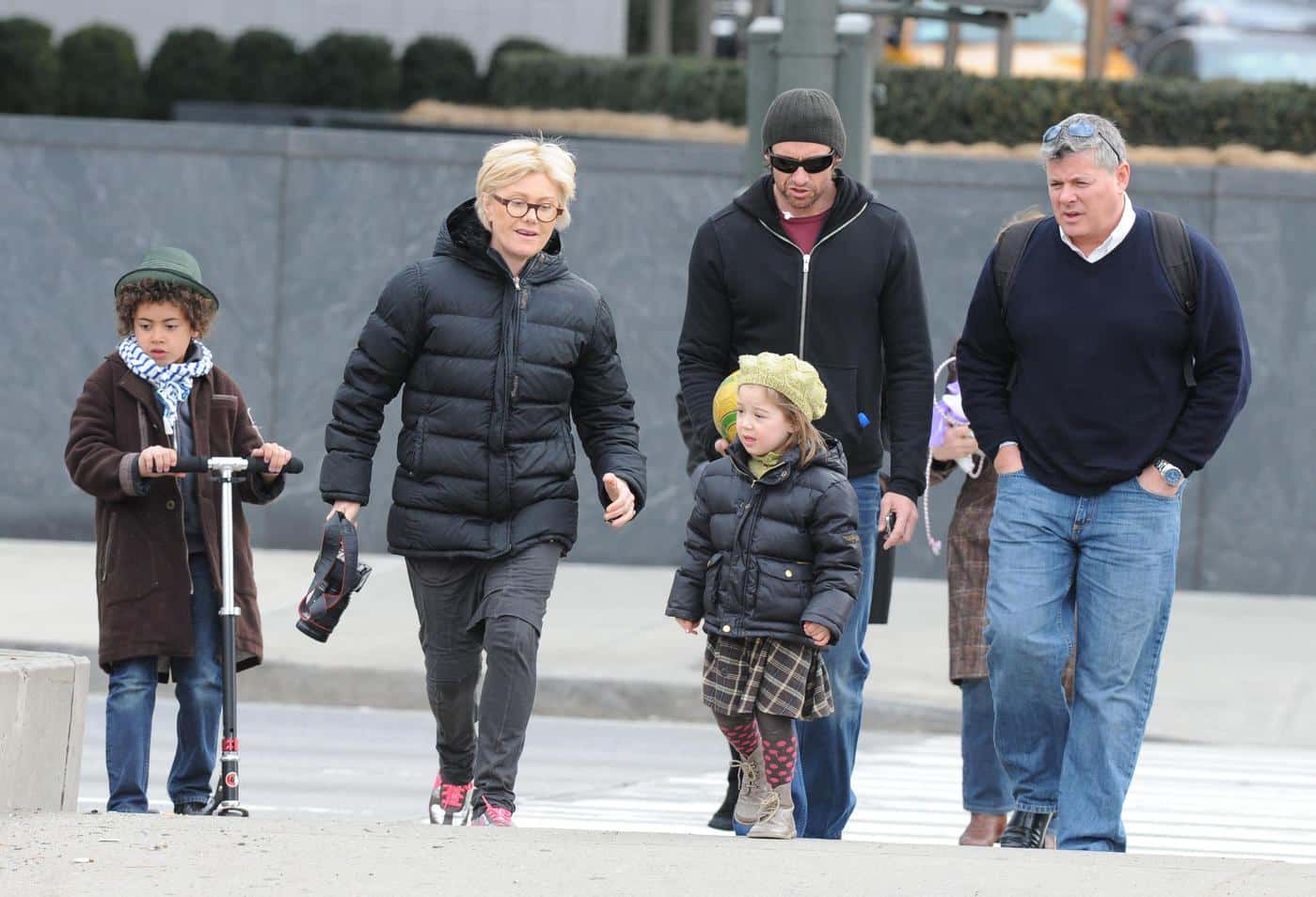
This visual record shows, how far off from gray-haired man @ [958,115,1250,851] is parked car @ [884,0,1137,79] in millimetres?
23584

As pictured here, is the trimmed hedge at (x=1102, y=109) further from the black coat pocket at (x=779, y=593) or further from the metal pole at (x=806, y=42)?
the black coat pocket at (x=779, y=593)

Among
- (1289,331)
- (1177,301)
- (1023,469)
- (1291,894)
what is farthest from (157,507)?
(1289,331)

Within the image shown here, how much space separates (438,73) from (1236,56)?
10.4 m

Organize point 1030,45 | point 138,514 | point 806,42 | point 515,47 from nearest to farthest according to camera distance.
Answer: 1. point 138,514
2. point 806,42
3. point 515,47
4. point 1030,45

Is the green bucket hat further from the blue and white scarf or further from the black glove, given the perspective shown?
the black glove

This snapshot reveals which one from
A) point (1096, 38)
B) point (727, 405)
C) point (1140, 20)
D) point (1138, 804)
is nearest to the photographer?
point (727, 405)

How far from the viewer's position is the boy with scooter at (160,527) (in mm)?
6844

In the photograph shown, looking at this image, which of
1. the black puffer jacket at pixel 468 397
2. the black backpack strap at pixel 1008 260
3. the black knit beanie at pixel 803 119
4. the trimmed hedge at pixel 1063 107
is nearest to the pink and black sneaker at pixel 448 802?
the black puffer jacket at pixel 468 397

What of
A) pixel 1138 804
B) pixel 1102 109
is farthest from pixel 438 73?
pixel 1138 804

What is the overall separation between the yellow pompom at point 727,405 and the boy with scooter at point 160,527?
4.25ft

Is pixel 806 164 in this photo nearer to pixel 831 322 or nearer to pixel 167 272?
pixel 831 322

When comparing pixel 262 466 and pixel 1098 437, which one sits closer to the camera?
pixel 1098 437

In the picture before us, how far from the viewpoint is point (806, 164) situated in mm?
6551

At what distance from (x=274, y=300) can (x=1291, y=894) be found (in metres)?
9.82
